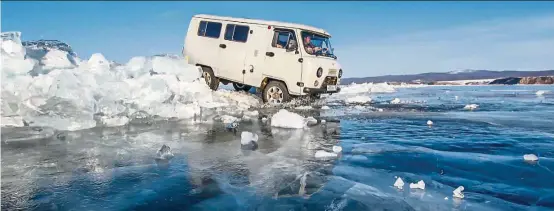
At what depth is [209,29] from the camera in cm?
1217

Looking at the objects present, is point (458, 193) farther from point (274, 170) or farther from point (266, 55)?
point (266, 55)

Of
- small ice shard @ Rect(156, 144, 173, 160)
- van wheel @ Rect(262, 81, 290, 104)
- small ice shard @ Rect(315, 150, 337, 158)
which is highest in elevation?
van wheel @ Rect(262, 81, 290, 104)

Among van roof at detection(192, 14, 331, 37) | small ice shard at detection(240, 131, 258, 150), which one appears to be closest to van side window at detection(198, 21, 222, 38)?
van roof at detection(192, 14, 331, 37)

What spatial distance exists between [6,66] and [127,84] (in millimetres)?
2280

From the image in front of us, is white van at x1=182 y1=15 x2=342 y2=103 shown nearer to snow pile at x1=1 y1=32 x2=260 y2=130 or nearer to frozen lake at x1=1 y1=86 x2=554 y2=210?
snow pile at x1=1 y1=32 x2=260 y2=130

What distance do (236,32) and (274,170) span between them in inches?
324

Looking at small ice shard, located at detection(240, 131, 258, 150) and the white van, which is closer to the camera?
small ice shard, located at detection(240, 131, 258, 150)

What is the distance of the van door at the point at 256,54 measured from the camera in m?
11.4

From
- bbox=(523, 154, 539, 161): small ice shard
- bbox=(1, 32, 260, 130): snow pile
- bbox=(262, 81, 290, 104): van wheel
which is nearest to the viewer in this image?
bbox=(523, 154, 539, 161): small ice shard

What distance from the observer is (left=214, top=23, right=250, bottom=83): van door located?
11.7 m

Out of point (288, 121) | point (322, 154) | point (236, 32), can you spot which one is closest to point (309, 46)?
point (236, 32)

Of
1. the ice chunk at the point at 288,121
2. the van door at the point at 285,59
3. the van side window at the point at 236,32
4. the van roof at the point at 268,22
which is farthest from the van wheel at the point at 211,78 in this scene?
the ice chunk at the point at 288,121

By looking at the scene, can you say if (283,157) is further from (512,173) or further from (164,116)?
(164,116)

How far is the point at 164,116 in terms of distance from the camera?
8.97 metres
